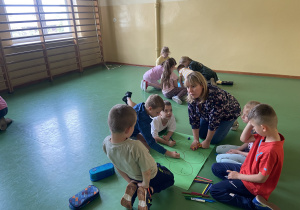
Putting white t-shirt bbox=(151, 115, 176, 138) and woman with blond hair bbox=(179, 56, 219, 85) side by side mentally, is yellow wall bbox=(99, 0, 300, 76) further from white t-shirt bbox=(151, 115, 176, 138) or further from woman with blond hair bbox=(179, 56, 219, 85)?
white t-shirt bbox=(151, 115, 176, 138)

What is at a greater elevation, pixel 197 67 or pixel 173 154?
pixel 197 67

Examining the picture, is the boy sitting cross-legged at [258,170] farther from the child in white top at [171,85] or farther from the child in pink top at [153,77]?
the child in pink top at [153,77]

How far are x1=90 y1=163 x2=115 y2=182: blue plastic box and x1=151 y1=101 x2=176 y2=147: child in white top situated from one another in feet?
2.19

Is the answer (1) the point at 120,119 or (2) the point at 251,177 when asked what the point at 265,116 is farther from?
(1) the point at 120,119

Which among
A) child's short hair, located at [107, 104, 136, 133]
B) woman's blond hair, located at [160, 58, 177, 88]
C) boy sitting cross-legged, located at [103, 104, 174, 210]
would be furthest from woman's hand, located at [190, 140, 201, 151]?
woman's blond hair, located at [160, 58, 177, 88]

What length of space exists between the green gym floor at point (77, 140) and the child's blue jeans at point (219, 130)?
177 millimetres

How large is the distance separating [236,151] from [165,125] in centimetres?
85

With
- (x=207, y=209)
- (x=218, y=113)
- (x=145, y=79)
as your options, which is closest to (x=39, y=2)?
(x=145, y=79)

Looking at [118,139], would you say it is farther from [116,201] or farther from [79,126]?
Result: [79,126]

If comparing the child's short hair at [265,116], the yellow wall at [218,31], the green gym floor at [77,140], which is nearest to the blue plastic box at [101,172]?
the green gym floor at [77,140]

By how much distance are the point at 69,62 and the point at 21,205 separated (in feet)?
15.6

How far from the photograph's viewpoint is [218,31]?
16.7ft

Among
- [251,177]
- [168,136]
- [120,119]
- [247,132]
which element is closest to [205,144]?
[168,136]

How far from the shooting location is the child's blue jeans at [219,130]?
222cm
